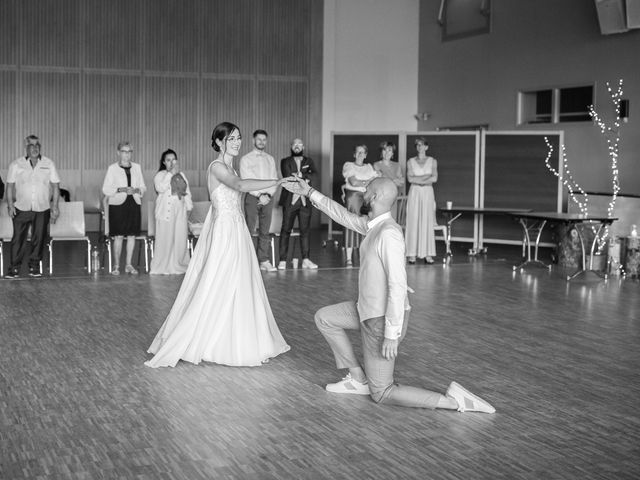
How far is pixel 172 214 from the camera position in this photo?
1130cm

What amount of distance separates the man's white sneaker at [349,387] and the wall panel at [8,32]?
1295 cm

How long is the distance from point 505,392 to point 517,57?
11.4 meters

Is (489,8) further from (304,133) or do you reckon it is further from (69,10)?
(69,10)

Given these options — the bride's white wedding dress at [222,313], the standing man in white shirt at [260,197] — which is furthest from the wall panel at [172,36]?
the bride's white wedding dress at [222,313]

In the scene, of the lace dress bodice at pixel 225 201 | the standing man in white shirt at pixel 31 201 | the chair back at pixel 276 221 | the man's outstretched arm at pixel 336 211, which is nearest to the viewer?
the man's outstretched arm at pixel 336 211

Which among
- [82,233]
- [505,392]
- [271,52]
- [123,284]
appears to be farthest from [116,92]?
[505,392]

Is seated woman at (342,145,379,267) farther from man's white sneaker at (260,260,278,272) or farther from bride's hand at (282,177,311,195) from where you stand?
bride's hand at (282,177,311,195)

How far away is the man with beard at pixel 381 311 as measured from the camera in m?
5.05

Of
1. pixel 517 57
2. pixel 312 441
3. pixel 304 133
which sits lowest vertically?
pixel 312 441

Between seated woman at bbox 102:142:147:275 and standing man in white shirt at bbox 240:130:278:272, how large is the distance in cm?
129

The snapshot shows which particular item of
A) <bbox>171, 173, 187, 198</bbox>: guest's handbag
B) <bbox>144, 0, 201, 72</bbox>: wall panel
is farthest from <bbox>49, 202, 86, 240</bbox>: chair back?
<bbox>144, 0, 201, 72</bbox>: wall panel

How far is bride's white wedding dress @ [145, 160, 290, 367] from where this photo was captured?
634 centimetres

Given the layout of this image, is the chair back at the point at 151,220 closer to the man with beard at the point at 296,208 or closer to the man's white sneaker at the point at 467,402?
the man with beard at the point at 296,208

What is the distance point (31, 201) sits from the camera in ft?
34.5
